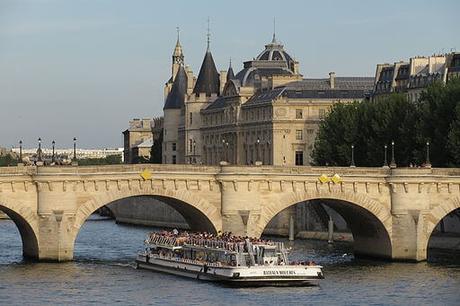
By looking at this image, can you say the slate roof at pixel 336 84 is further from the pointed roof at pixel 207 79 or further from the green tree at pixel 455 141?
the green tree at pixel 455 141

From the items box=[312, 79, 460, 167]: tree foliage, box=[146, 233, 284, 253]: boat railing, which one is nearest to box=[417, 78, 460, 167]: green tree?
box=[312, 79, 460, 167]: tree foliage

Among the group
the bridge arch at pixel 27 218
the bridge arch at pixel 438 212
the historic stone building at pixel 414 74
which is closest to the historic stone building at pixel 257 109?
the historic stone building at pixel 414 74

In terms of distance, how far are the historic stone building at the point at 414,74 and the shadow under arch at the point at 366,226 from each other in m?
31.9

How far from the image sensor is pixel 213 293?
273 ft

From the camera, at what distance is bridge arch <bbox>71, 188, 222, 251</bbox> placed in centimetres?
9536

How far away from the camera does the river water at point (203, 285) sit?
8044 cm

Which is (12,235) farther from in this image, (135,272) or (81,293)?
(81,293)

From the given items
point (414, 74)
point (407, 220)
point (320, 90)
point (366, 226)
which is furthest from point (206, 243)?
point (320, 90)

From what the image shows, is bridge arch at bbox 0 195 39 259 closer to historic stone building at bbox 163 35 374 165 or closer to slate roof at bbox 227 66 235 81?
historic stone building at bbox 163 35 374 165

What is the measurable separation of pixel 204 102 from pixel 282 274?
103m

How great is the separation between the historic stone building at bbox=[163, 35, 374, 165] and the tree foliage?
2569 cm

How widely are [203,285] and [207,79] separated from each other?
103 metres

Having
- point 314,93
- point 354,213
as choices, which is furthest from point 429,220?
point 314,93

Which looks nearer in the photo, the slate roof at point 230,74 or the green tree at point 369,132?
the green tree at point 369,132
